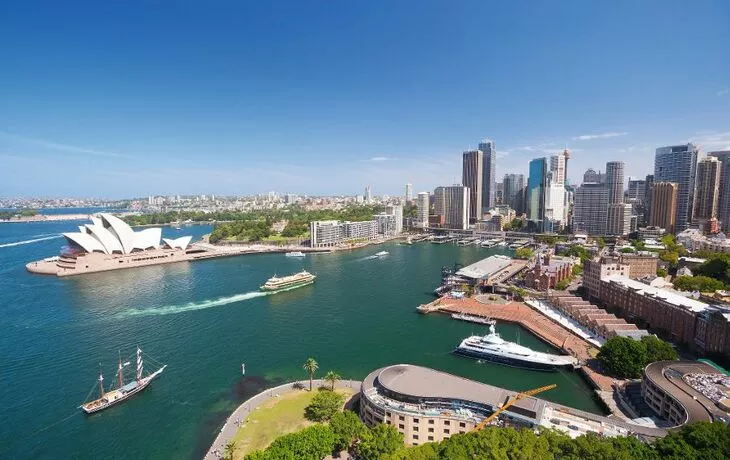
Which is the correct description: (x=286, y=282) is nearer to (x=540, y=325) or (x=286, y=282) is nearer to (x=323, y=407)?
(x=540, y=325)

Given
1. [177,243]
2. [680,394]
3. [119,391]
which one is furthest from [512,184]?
[119,391]

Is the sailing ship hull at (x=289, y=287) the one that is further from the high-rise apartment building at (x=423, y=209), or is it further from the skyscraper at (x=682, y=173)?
the skyscraper at (x=682, y=173)

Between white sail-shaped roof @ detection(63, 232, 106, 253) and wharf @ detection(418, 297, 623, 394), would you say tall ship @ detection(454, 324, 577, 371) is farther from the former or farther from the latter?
white sail-shaped roof @ detection(63, 232, 106, 253)

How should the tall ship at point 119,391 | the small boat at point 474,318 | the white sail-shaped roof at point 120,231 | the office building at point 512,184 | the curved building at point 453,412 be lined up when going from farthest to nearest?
the office building at point 512,184 → the white sail-shaped roof at point 120,231 → the small boat at point 474,318 → the tall ship at point 119,391 → the curved building at point 453,412

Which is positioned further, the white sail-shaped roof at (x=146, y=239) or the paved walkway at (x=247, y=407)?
the white sail-shaped roof at (x=146, y=239)

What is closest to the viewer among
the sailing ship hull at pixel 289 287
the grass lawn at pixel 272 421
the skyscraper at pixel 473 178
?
the grass lawn at pixel 272 421

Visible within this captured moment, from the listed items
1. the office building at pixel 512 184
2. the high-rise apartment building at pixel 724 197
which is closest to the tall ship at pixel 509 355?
the high-rise apartment building at pixel 724 197

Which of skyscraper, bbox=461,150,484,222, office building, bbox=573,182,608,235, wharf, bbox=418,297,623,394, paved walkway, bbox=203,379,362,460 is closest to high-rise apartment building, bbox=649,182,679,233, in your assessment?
office building, bbox=573,182,608,235
